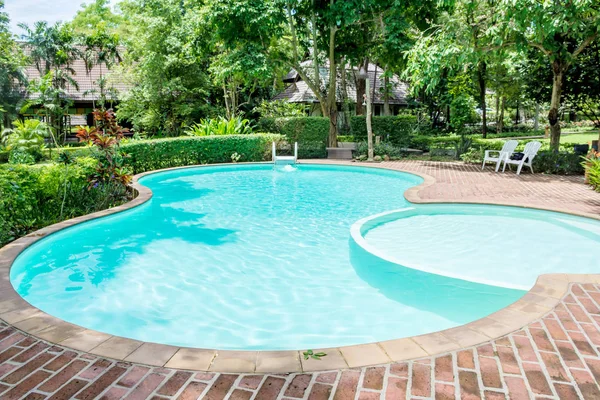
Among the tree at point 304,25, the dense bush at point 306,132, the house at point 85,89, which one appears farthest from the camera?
the house at point 85,89

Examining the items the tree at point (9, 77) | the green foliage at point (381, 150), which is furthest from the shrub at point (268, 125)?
the tree at point (9, 77)

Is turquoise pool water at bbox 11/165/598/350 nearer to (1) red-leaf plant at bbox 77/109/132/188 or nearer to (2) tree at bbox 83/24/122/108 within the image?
(1) red-leaf plant at bbox 77/109/132/188

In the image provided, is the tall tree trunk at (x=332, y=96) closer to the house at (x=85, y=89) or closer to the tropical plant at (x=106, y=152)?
the tropical plant at (x=106, y=152)

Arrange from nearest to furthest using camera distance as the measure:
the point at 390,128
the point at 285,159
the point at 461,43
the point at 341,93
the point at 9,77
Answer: the point at 461,43, the point at 285,159, the point at 390,128, the point at 9,77, the point at 341,93

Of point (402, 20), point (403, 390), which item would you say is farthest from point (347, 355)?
point (402, 20)

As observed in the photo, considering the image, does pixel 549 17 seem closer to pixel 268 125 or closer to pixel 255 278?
pixel 255 278

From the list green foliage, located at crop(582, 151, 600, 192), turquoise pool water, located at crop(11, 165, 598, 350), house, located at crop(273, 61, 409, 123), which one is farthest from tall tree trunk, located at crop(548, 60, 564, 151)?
house, located at crop(273, 61, 409, 123)

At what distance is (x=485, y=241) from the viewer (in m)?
7.04

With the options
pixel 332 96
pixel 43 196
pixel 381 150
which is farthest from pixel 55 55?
pixel 43 196

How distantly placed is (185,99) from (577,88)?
62.1 feet

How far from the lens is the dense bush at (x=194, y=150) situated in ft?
48.9

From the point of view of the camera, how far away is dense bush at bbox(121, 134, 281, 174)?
1490 cm

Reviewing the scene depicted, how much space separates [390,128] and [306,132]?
14.7 ft

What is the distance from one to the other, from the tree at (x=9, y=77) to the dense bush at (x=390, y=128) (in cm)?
2083
